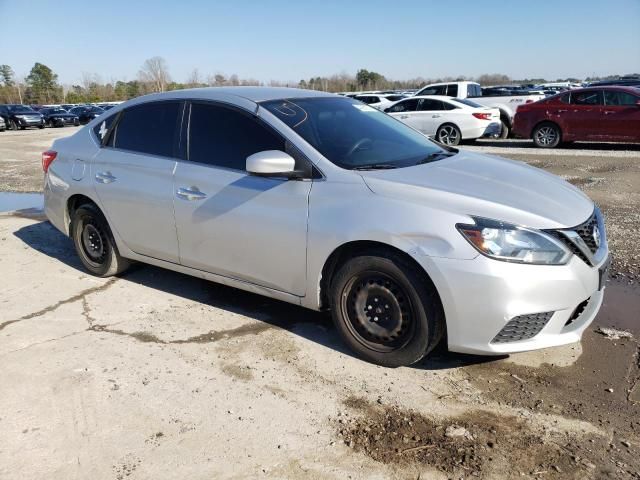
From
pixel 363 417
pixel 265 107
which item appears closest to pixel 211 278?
pixel 265 107

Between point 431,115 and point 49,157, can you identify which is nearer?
point 49,157

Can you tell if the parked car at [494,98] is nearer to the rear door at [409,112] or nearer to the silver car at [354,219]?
the rear door at [409,112]

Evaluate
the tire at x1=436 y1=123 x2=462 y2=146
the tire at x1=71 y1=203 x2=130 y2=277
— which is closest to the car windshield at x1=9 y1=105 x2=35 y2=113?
the tire at x1=436 y1=123 x2=462 y2=146

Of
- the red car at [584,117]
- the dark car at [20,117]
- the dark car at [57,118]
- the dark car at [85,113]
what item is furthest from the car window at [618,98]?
the dark car at [85,113]

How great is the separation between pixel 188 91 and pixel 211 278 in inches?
61.5

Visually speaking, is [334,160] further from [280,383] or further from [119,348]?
[119,348]

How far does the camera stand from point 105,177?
4.80 meters

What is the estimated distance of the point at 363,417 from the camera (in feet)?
9.78

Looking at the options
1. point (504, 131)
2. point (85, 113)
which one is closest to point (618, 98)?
point (504, 131)

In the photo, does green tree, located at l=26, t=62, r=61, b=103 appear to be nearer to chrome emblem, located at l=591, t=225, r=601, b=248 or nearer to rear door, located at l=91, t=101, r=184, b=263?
rear door, located at l=91, t=101, r=184, b=263

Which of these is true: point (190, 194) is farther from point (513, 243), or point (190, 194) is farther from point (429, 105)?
point (429, 105)

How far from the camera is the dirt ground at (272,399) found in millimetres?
2641

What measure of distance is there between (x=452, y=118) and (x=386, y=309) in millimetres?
13151

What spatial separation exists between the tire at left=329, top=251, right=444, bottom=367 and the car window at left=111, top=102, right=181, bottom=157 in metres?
1.88
